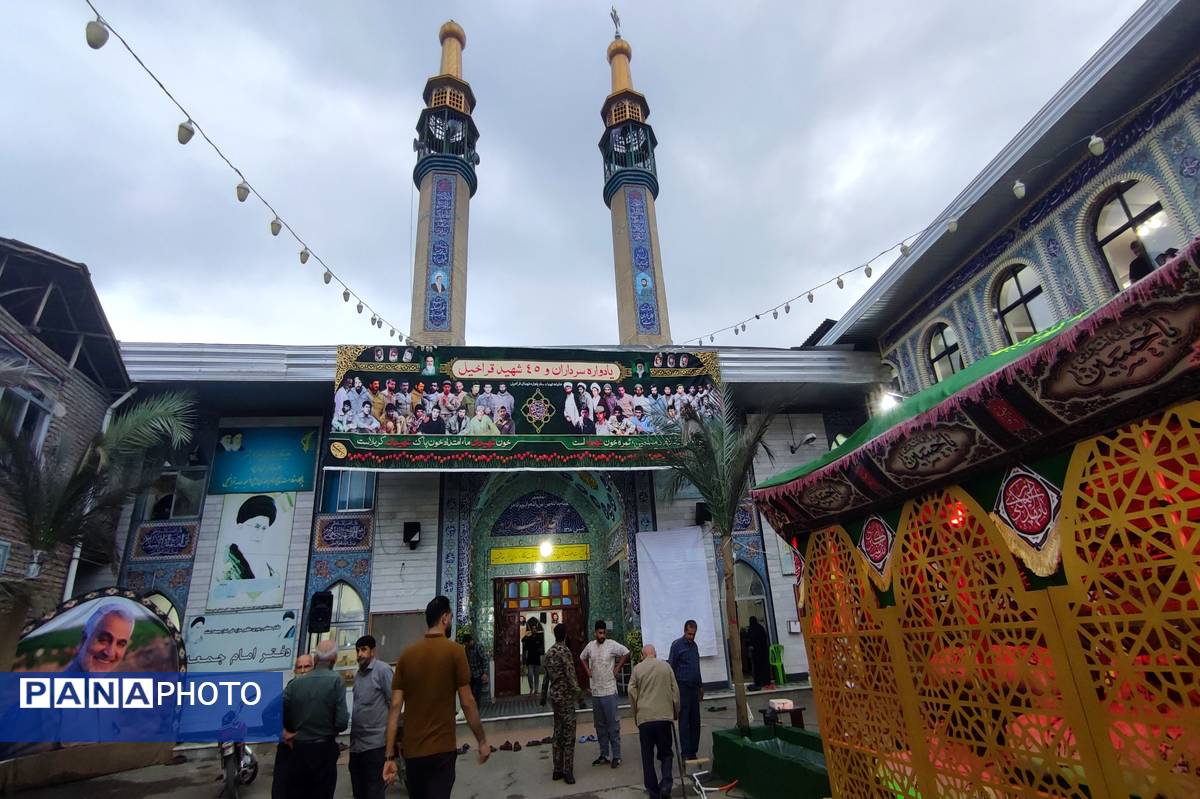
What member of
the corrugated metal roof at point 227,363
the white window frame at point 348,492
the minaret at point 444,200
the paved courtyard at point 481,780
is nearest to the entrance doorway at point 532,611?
the white window frame at point 348,492

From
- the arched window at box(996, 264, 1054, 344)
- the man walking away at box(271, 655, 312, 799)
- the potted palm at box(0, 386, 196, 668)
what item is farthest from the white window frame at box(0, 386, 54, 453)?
the arched window at box(996, 264, 1054, 344)

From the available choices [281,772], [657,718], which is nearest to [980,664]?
[657,718]

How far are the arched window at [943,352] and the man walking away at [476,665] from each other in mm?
9619

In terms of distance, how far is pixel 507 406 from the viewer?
35.8 ft

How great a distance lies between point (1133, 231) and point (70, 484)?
1361 centimetres

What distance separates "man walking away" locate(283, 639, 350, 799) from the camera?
3793 mm

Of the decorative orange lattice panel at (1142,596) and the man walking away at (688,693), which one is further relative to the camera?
the man walking away at (688,693)

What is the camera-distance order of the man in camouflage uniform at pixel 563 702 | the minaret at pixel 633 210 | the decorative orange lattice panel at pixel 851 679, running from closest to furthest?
the decorative orange lattice panel at pixel 851 679 → the man in camouflage uniform at pixel 563 702 → the minaret at pixel 633 210

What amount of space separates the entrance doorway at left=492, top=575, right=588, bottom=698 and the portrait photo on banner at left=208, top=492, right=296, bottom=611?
13.9 ft

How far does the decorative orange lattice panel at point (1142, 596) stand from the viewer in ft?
6.77

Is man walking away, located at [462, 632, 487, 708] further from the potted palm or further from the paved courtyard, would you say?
the potted palm

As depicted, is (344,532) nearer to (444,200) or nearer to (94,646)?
(94,646)

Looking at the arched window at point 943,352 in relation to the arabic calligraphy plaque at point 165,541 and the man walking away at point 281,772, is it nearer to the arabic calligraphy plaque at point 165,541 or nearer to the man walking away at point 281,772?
the man walking away at point 281,772

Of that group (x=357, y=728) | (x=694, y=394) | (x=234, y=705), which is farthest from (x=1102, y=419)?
(x=694, y=394)
